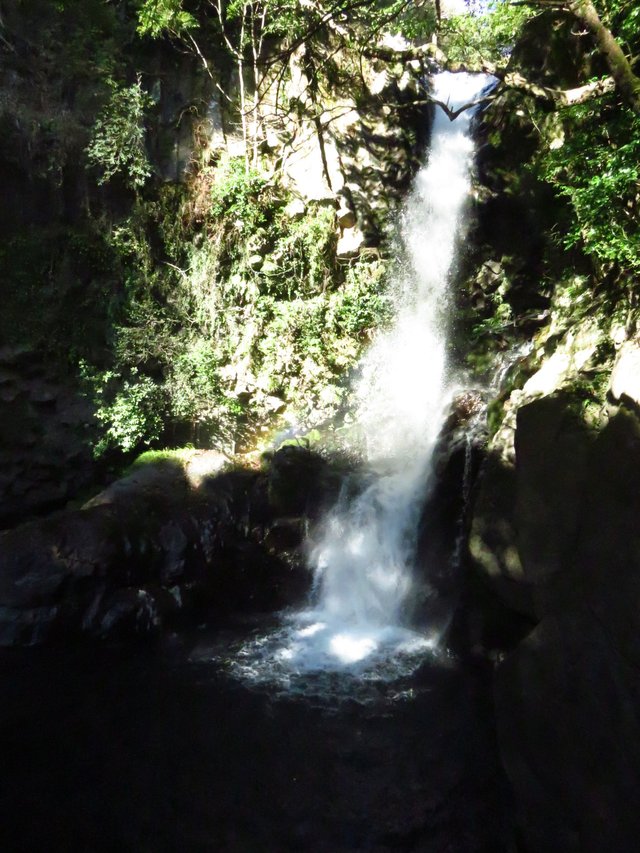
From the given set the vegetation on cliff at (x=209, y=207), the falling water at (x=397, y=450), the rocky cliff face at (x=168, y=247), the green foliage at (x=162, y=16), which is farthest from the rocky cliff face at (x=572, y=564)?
the green foliage at (x=162, y=16)

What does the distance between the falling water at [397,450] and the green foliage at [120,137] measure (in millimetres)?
5620

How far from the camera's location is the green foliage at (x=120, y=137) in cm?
1121

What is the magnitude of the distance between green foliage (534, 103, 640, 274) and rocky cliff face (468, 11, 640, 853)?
57cm

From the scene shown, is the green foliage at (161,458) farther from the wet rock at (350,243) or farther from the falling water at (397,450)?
the wet rock at (350,243)

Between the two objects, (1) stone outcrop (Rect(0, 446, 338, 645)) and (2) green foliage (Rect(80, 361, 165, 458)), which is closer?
(1) stone outcrop (Rect(0, 446, 338, 645))

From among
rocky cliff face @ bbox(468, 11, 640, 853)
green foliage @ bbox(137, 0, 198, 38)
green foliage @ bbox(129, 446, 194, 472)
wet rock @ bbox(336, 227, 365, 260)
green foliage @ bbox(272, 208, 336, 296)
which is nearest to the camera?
rocky cliff face @ bbox(468, 11, 640, 853)

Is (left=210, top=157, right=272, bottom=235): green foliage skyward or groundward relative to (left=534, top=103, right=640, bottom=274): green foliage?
skyward

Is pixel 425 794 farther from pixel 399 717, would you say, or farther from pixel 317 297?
pixel 317 297

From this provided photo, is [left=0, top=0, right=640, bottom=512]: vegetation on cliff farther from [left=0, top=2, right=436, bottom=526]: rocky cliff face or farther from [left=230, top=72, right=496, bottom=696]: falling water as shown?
[left=230, top=72, right=496, bottom=696]: falling water

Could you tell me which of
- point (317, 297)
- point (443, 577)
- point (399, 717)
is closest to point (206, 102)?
point (317, 297)

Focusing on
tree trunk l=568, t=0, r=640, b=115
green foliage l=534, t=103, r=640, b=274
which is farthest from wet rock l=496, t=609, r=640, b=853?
tree trunk l=568, t=0, r=640, b=115

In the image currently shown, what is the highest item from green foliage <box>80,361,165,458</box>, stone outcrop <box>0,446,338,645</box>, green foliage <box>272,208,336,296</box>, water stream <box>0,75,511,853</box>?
green foliage <box>272,208,336,296</box>

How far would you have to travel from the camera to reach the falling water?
8.34 metres

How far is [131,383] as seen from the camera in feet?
36.4
